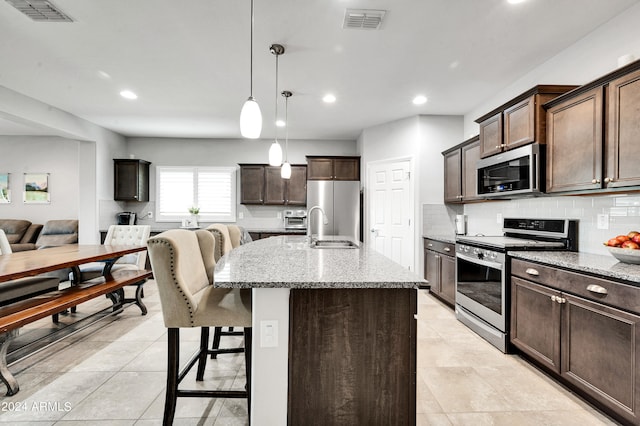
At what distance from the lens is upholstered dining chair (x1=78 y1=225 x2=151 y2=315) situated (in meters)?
3.60

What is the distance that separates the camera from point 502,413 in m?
1.83

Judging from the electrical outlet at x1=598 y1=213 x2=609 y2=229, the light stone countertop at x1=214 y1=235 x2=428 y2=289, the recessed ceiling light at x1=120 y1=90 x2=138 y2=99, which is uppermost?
the recessed ceiling light at x1=120 y1=90 x2=138 y2=99

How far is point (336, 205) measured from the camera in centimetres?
548

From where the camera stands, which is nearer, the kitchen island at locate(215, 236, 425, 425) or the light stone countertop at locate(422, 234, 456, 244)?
the kitchen island at locate(215, 236, 425, 425)

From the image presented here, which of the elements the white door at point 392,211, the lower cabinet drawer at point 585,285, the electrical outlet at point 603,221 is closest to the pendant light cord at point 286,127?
the white door at point 392,211

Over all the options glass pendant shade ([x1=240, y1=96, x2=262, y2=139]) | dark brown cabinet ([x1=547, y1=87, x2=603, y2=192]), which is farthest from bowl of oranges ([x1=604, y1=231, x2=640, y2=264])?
glass pendant shade ([x1=240, y1=96, x2=262, y2=139])

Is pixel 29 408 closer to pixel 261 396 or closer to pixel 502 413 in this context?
pixel 261 396

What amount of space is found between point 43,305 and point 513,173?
4.08 m

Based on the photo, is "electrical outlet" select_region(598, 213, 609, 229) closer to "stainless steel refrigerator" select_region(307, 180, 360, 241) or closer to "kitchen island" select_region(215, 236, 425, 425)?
"kitchen island" select_region(215, 236, 425, 425)

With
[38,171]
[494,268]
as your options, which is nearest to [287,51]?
[494,268]

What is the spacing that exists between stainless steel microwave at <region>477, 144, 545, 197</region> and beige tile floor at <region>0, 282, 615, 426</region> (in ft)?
4.72

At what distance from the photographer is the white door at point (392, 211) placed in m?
4.89

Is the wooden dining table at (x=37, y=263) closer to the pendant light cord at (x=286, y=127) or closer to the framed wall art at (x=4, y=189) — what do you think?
the pendant light cord at (x=286, y=127)

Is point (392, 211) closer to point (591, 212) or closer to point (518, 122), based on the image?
point (518, 122)
